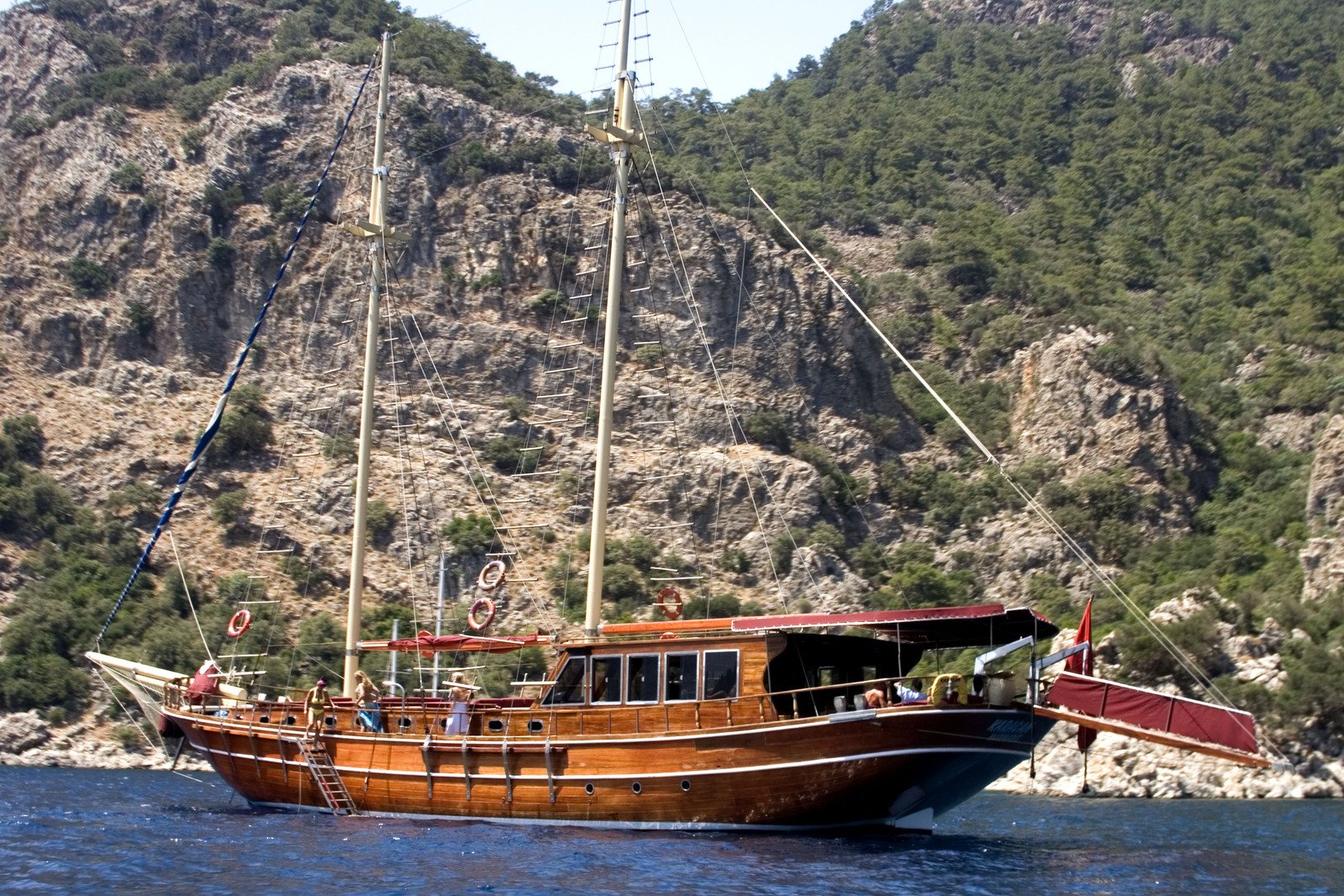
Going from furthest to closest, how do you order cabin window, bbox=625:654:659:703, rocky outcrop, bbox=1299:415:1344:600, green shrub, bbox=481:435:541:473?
green shrub, bbox=481:435:541:473, rocky outcrop, bbox=1299:415:1344:600, cabin window, bbox=625:654:659:703

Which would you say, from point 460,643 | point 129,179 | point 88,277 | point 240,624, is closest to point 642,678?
point 460,643

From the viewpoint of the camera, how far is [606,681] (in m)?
31.6

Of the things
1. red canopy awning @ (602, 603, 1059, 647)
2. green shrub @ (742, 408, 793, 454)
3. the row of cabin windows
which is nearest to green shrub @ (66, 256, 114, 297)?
green shrub @ (742, 408, 793, 454)

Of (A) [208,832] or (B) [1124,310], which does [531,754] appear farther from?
(B) [1124,310]

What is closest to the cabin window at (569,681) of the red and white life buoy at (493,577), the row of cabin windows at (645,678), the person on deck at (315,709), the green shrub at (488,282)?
the row of cabin windows at (645,678)

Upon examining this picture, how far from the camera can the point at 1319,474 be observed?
69.3 meters

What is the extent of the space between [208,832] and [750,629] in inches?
483

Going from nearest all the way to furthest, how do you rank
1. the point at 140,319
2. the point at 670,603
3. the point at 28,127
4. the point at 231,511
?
the point at 670,603
the point at 231,511
the point at 140,319
the point at 28,127

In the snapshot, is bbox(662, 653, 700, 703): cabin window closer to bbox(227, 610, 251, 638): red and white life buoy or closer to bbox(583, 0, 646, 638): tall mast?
bbox(583, 0, 646, 638): tall mast

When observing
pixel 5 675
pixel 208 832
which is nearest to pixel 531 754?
pixel 208 832

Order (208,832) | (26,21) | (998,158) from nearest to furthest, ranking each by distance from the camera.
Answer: (208,832), (26,21), (998,158)

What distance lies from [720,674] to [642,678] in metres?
1.77

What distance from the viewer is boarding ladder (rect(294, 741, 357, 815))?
35.0m

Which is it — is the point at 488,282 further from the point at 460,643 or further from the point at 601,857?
the point at 601,857
